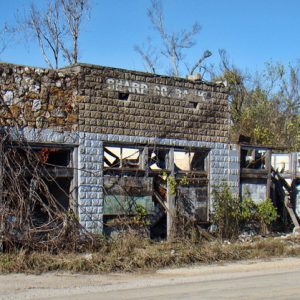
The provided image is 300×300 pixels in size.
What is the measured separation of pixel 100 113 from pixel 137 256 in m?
4.39

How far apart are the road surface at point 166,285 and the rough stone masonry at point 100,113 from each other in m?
3.69

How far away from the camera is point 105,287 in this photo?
35.5 feet

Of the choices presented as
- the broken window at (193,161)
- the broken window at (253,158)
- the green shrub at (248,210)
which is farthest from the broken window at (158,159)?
the broken window at (253,158)

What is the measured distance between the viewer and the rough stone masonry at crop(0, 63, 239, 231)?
48.1 feet

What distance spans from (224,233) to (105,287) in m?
7.85

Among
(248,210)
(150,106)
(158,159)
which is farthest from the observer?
(248,210)

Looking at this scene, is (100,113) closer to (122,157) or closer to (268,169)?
(122,157)

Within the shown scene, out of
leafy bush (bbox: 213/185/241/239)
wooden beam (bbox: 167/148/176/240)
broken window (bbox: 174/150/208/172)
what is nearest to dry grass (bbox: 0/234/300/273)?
wooden beam (bbox: 167/148/176/240)

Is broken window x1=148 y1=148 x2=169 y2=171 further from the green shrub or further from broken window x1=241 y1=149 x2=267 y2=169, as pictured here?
broken window x1=241 y1=149 x2=267 y2=169

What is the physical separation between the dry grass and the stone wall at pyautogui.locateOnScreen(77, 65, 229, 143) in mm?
3106

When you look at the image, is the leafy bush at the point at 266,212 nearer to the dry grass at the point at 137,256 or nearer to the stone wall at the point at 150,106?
the dry grass at the point at 137,256

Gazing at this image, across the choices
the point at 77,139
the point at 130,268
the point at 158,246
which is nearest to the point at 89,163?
the point at 77,139

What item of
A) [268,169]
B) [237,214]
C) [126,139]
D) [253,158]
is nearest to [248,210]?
[237,214]

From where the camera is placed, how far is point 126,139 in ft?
53.4
